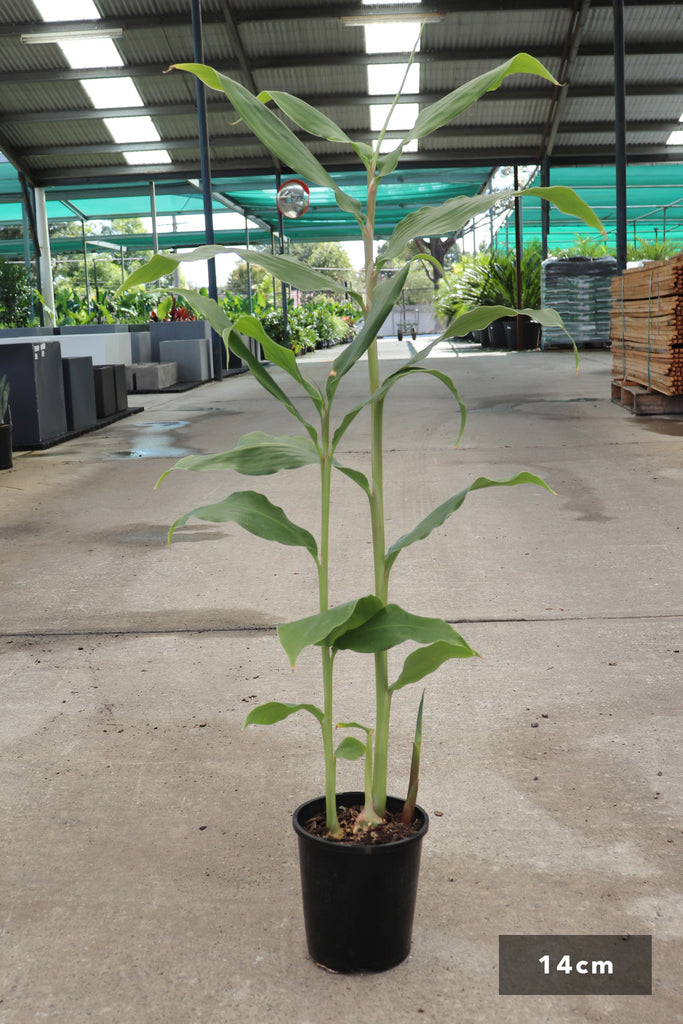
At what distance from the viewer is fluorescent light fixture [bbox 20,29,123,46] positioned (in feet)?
43.5

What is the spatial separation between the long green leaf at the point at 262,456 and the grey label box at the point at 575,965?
868mm

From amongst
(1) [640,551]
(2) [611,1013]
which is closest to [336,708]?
(2) [611,1013]

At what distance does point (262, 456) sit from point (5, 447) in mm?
5543

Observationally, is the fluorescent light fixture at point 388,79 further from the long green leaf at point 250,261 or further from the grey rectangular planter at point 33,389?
the long green leaf at point 250,261

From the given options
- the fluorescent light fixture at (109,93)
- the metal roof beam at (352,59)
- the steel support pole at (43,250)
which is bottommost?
the steel support pole at (43,250)

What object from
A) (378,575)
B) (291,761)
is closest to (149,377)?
(291,761)

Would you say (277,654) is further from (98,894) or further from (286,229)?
(286,229)

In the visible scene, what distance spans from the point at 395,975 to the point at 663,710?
1220 millimetres

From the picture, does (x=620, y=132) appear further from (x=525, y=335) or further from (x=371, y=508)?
(x=371, y=508)

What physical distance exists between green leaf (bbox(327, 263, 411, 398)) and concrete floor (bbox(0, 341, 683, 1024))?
85 cm

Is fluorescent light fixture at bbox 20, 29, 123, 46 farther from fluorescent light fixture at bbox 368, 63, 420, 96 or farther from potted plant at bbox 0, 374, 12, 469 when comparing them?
potted plant at bbox 0, 374, 12, 469

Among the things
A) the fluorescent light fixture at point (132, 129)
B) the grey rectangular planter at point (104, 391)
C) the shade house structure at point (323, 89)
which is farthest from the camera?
the fluorescent light fixture at point (132, 129)

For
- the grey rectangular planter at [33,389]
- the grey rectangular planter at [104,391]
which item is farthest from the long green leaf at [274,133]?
the grey rectangular planter at [104,391]

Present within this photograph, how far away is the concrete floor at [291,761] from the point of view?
150cm
